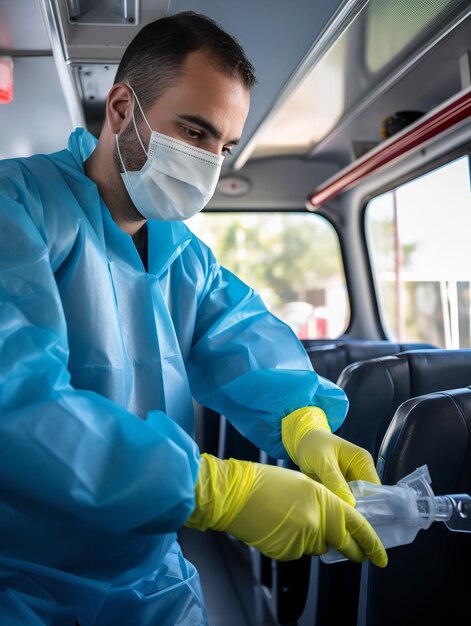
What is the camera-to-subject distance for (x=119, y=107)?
1469mm

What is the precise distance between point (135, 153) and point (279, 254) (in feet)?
50.4

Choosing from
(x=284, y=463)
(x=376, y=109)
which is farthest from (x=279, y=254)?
(x=284, y=463)

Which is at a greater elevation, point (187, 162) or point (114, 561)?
point (187, 162)

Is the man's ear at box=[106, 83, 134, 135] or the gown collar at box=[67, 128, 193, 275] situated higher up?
the man's ear at box=[106, 83, 134, 135]

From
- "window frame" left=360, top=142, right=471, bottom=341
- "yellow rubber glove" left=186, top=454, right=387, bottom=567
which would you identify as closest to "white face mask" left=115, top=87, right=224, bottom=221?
"yellow rubber glove" left=186, top=454, right=387, bottom=567

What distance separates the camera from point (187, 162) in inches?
56.1

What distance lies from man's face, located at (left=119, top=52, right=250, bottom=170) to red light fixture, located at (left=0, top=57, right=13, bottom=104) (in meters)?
0.99

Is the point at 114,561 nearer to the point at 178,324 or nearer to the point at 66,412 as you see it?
the point at 66,412

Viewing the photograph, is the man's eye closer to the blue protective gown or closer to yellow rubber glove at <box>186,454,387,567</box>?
the blue protective gown

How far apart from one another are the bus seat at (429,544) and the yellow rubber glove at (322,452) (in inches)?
4.5

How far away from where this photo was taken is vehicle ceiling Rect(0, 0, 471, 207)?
205cm

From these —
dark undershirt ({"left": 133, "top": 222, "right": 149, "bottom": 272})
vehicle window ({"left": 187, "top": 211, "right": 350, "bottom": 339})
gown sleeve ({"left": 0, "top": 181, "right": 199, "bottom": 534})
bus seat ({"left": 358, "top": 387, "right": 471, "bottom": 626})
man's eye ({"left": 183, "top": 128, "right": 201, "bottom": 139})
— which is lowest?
bus seat ({"left": 358, "top": 387, "right": 471, "bottom": 626})

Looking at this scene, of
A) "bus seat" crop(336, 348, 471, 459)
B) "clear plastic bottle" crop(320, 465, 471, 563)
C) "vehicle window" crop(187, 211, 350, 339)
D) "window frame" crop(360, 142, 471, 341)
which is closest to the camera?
"clear plastic bottle" crop(320, 465, 471, 563)

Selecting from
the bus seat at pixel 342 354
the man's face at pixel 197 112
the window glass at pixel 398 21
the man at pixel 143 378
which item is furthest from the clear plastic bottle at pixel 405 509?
the window glass at pixel 398 21
